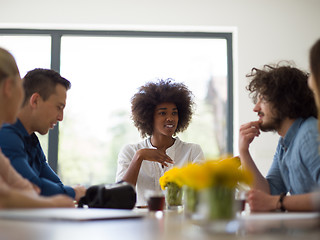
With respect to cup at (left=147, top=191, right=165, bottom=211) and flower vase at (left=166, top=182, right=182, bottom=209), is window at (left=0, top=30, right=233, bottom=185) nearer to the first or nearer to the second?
flower vase at (left=166, top=182, right=182, bottom=209)

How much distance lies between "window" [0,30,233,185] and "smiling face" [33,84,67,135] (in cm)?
218

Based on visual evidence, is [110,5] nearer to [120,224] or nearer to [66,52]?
[66,52]

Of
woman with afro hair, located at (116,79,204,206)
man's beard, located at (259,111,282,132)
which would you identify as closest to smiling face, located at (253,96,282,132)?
man's beard, located at (259,111,282,132)

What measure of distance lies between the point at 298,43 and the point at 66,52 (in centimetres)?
253

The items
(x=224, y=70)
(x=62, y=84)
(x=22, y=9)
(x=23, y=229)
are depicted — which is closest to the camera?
(x=23, y=229)

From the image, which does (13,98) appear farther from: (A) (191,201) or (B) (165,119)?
(B) (165,119)

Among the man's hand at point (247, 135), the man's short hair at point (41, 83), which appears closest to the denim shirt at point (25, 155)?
the man's short hair at point (41, 83)

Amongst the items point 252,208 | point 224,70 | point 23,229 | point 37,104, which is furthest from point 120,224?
point 224,70

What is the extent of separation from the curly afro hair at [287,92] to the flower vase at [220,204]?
136cm

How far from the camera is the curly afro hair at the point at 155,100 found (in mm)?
3336

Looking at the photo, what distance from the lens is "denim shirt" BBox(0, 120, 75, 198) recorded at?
182 cm

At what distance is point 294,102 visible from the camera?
2197 millimetres

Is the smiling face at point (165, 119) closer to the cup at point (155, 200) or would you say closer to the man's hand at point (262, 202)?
the cup at point (155, 200)

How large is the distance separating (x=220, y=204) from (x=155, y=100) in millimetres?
2415
